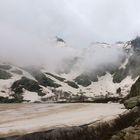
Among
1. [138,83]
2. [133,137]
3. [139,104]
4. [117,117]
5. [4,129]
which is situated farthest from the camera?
[138,83]

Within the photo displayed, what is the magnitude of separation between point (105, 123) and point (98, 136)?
11212mm

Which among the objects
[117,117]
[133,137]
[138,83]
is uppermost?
[138,83]

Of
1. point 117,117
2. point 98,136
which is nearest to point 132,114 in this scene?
point 117,117

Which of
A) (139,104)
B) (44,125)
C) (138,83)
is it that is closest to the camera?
(44,125)

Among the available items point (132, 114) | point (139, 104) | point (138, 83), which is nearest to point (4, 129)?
point (132, 114)

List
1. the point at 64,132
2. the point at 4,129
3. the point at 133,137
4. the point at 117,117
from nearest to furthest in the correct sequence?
the point at 133,137 → the point at 64,132 → the point at 4,129 → the point at 117,117

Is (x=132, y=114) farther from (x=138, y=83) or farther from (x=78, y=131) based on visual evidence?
(x=138, y=83)

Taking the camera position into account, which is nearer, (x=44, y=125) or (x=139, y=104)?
(x=44, y=125)

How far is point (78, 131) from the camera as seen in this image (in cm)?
7219

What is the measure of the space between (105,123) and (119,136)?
21337mm

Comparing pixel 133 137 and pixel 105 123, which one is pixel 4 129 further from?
pixel 133 137

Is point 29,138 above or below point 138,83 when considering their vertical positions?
below

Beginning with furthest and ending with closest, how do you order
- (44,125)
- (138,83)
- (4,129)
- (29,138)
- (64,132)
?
(138,83), (44,125), (4,129), (64,132), (29,138)

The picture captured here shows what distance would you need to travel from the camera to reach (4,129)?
7594cm
